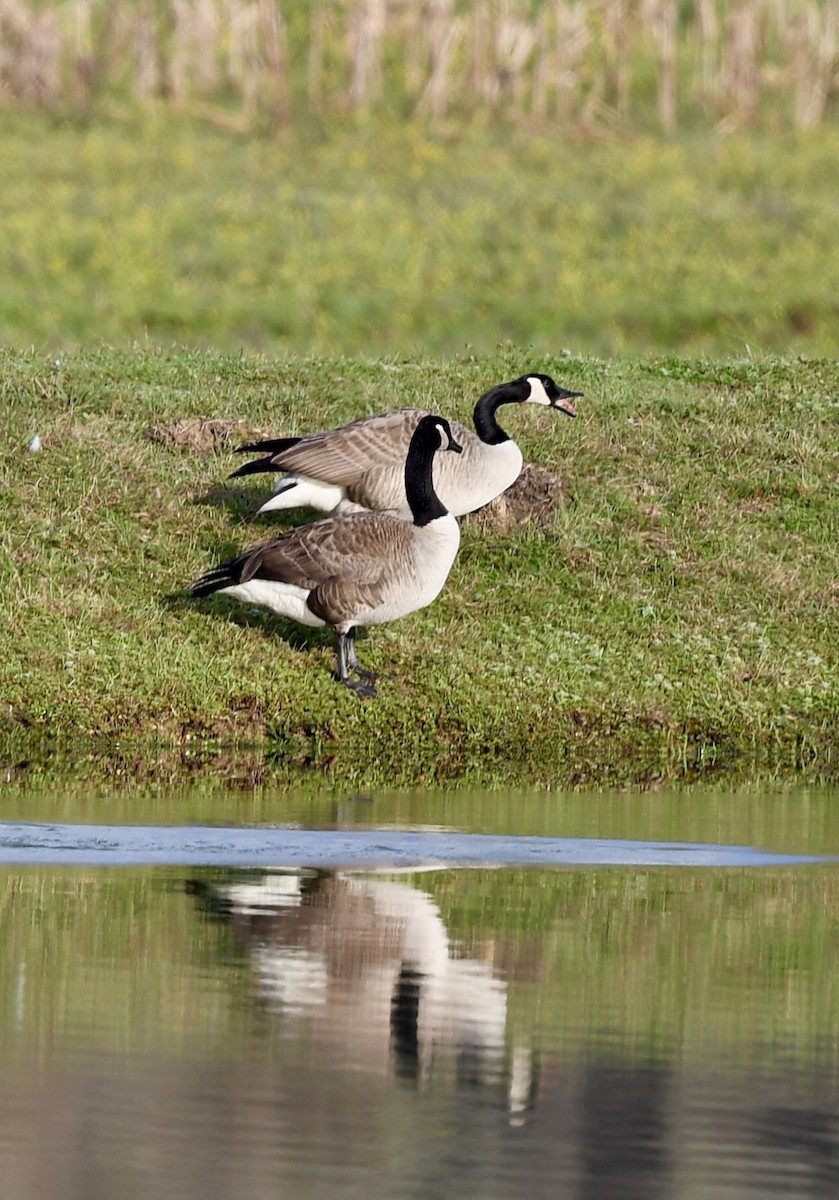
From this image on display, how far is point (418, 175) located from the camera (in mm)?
39469

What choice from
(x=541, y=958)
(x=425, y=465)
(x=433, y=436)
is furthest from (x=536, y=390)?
(x=541, y=958)

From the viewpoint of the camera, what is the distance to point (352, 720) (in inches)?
592

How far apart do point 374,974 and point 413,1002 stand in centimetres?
40

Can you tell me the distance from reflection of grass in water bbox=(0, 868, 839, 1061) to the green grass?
62.5ft

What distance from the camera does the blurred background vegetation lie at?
32688mm

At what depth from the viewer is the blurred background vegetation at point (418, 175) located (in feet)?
107

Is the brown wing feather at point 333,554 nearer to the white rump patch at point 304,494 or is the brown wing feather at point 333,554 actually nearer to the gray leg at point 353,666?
the gray leg at point 353,666

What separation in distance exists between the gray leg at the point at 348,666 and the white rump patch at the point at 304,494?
4.67ft

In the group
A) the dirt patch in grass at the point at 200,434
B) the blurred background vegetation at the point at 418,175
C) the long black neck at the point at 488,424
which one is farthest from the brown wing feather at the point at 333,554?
the blurred background vegetation at the point at 418,175

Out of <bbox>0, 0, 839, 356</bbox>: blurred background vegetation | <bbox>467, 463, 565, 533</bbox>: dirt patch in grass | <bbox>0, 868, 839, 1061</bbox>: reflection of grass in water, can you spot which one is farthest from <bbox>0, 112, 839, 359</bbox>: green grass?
<bbox>0, 868, 839, 1061</bbox>: reflection of grass in water

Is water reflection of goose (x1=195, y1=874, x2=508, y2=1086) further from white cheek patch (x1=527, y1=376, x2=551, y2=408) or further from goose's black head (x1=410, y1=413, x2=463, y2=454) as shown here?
white cheek patch (x1=527, y1=376, x2=551, y2=408)

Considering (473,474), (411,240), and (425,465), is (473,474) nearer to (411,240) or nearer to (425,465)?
(425,465)

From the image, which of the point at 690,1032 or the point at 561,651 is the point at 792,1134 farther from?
the point at 561,651

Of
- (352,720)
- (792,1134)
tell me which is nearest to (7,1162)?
(792,1134)
